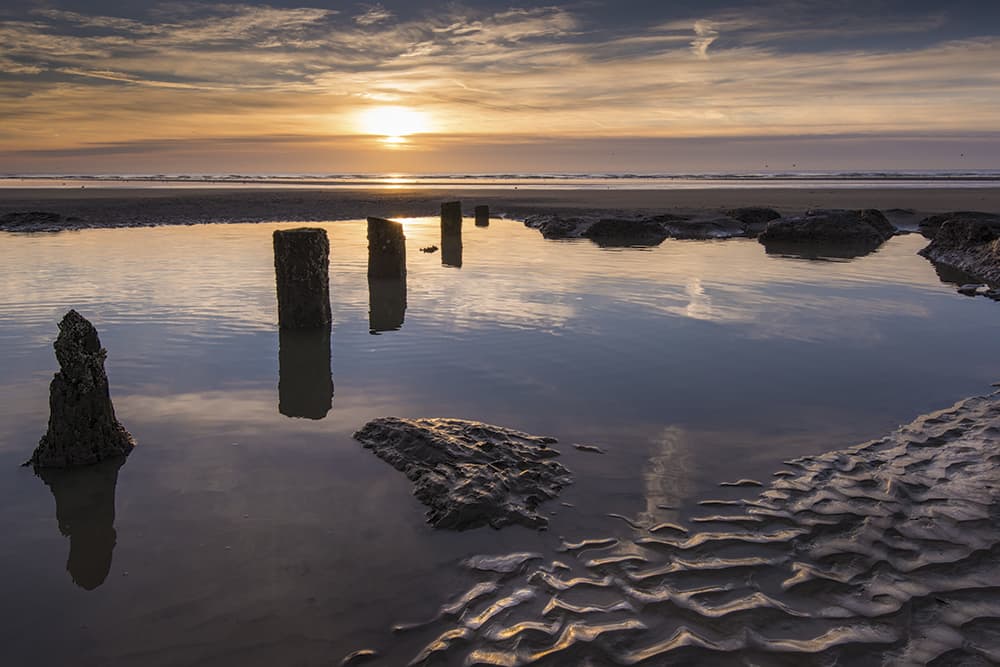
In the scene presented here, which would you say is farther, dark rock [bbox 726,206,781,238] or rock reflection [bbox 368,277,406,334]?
dark rock [bbox 726,206,781,238]

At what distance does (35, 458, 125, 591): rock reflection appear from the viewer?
329 cm

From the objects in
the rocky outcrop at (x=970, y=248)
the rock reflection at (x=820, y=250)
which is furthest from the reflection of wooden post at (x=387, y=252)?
the rocky outcrop at (x=970, y=248)

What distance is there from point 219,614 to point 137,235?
19.3m

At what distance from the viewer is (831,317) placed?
30.0 ft

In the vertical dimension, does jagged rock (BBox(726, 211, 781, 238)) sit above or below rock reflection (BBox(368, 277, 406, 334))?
above

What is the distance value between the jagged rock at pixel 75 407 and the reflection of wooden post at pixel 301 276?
355 cm

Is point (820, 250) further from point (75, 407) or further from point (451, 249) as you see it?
point (75, 407)

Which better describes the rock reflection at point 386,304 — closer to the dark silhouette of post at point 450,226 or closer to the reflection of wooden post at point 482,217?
the dark silhouette of post at point 450,226

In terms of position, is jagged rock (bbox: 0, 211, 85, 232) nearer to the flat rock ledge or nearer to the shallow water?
the shallow water

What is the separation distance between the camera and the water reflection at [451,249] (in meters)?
14.7

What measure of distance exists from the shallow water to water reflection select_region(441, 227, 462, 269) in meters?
2.37

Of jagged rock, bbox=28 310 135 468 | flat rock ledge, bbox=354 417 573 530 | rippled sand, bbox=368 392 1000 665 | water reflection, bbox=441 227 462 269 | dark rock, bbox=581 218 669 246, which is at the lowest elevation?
rippled sand, bbox=368 392 1000 665

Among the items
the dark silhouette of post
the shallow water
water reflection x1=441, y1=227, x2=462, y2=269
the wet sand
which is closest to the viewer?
the shallow water

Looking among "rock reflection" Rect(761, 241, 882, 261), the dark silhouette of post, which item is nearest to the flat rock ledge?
the dark silhouette of post
